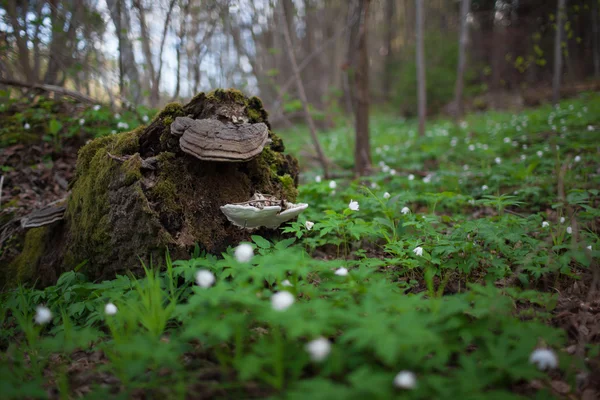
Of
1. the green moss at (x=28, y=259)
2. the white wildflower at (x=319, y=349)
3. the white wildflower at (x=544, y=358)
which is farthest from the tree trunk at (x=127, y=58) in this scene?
the white wildflower at (x=544, y=358)

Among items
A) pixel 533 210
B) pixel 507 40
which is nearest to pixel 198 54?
pixel 533 210

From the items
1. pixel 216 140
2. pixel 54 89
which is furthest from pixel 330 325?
pixel 54 89

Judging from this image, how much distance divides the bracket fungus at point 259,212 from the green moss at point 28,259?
2.12 meters

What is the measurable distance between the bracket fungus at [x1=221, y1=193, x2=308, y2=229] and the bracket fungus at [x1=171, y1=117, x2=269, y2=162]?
1.17ft

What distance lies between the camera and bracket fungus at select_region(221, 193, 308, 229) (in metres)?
2.60

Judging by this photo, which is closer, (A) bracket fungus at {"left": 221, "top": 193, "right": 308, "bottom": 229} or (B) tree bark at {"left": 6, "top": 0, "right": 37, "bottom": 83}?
(A) bracket fungus at {"left": 221, "top": 193, "right": 308, "bottom": 229}

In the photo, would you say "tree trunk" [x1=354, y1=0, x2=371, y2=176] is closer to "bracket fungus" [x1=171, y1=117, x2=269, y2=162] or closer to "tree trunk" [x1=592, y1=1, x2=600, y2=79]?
"bracket fungus" [x1=171, y1=117, x2=269, y2=162]

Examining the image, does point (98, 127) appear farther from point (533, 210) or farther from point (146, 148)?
point (533, 210)

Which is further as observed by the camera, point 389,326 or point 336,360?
point 389,326

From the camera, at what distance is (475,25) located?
745 inches

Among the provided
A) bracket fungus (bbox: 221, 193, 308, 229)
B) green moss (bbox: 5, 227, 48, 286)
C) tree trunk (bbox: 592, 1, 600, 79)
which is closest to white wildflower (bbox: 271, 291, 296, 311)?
bracket fungus (bbox: 221, 193, 308, 229)

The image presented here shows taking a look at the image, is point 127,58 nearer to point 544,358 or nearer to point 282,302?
point 282,302

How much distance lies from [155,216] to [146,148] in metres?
0.76

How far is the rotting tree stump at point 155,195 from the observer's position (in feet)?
9.03
